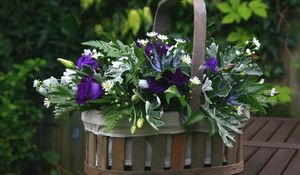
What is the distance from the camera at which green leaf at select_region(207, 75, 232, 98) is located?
1141 millimetres

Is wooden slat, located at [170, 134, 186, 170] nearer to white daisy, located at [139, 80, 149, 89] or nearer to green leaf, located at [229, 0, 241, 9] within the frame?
white daisy, located at [139, 80, 149, 89]

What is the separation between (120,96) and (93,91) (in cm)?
6

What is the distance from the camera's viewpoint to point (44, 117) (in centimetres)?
331

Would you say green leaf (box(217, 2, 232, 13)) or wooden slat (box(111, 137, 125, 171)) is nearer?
wooden slat (box(111, 137, 125, 171))

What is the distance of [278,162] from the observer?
59.1 inches

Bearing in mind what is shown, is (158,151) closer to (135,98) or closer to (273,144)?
(135,98)

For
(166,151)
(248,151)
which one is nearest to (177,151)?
(166,151)

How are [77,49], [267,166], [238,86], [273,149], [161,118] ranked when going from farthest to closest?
[77,49], [273,149], [267,166], [238,86], [161,118]

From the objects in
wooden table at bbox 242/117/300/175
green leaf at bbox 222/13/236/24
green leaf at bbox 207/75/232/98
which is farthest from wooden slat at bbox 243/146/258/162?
green leaf at bbox 222/13/236/24

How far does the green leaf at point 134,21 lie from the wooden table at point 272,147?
1119 millimetres

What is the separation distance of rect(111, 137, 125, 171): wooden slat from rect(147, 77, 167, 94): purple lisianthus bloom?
126mm

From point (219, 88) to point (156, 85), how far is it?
15 cm

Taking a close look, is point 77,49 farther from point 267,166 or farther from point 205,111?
point 205,111

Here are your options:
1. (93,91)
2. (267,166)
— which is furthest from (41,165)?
(93,91)
